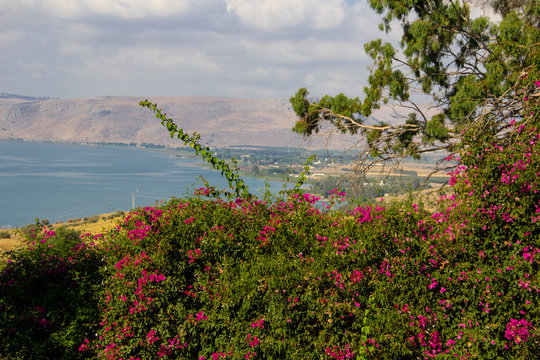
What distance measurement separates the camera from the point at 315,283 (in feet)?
13.1

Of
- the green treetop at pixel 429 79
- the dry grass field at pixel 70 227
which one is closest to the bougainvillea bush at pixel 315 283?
the dry grass field at pixel 70 227

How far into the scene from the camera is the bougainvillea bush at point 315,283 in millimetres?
3666

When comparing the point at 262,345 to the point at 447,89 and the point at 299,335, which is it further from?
the point at 447,89

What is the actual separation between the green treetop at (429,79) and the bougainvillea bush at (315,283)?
2789 mm

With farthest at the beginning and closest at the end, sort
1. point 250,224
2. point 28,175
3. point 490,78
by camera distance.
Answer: point 28,175 → point 490,78 → point 250,224

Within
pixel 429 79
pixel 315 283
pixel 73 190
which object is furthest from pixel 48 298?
pixel 73 190

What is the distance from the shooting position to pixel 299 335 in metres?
3.86

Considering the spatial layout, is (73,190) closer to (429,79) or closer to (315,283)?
(429,79)

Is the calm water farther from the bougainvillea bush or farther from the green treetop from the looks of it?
the bougainvillea bush

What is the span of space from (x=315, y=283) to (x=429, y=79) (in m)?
6.71

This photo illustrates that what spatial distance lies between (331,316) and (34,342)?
3001mm

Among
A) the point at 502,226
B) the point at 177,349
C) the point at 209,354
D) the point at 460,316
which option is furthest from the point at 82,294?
the point at 502,226

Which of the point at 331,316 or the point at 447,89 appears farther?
the point at 447,89

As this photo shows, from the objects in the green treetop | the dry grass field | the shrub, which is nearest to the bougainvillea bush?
the shrub
